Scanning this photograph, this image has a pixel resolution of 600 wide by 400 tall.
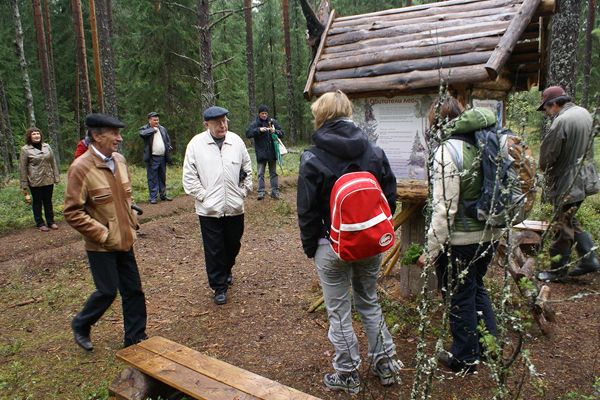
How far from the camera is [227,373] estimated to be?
309cm

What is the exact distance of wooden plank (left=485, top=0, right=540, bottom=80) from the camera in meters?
3.52

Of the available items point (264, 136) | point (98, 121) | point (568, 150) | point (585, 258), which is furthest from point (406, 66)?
point (264, 136)

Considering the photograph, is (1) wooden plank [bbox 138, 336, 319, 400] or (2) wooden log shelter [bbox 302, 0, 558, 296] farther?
(2) wooden log shelter [bbox 302, 0, 558, 296]

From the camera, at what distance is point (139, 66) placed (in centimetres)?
1841

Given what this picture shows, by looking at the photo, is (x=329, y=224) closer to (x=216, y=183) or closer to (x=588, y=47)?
(x=216, y=183)

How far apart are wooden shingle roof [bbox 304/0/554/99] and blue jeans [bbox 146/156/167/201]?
6290 mm

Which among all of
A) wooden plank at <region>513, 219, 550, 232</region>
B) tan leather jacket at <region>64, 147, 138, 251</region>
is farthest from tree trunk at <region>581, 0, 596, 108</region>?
tan leather jacket at <region>64, 147, 138, 251</region>

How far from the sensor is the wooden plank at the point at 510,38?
3518 mm

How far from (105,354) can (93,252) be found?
1071 mm

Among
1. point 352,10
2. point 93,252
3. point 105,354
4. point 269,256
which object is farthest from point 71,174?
point 352,10

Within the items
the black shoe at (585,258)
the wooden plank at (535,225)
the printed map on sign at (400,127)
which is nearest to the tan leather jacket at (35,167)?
the printed map on sign at (400,127)

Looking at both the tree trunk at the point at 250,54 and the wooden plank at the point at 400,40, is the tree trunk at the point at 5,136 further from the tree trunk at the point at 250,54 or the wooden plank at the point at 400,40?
the wooden plank at the point at 400,40

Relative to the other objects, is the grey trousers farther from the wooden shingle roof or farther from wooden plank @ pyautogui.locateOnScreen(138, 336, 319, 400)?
the wooden shingle roof

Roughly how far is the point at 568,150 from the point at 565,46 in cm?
382
